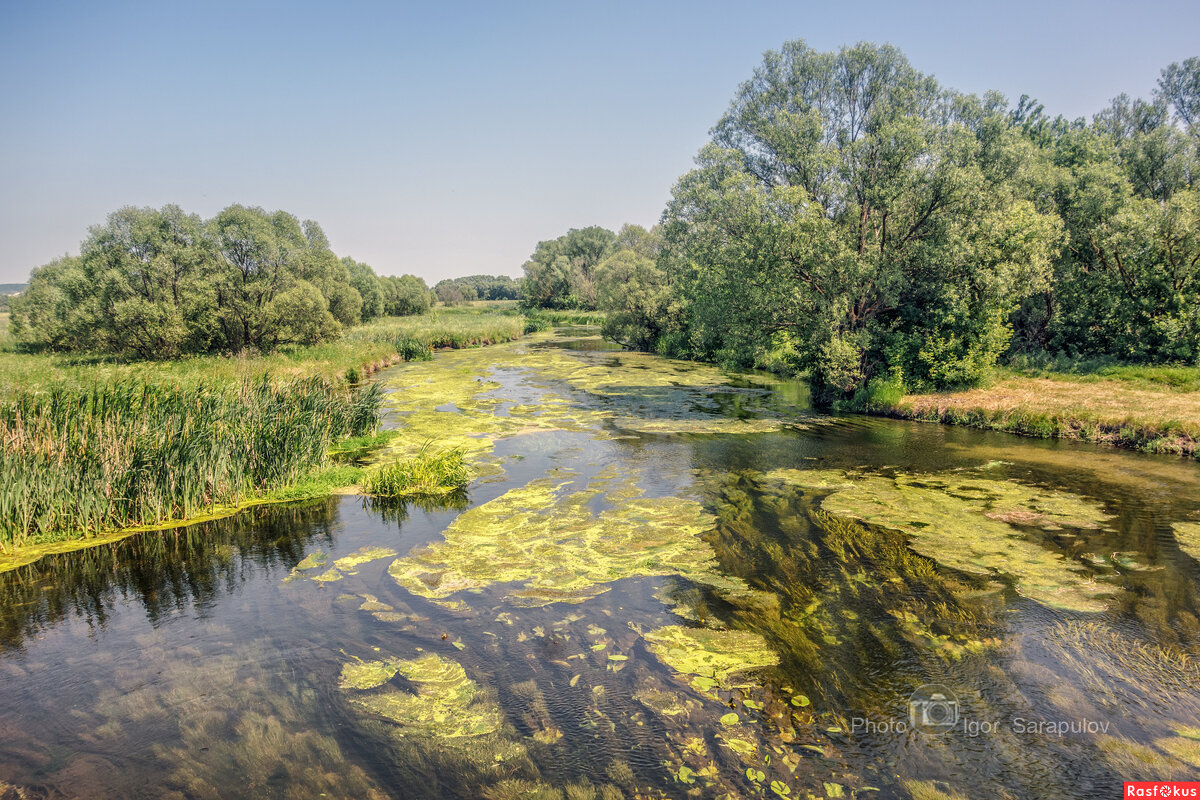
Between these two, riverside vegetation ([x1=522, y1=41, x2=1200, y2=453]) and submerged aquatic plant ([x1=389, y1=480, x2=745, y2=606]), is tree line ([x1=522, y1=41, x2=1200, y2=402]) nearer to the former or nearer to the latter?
riverside vegetation ([x1=522, y1=41, x2=1200, y2=453])

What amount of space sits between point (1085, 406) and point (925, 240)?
725cm

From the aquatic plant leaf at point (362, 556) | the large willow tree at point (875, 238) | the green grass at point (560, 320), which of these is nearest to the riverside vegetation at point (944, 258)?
the large willow tree at point (875, 238)

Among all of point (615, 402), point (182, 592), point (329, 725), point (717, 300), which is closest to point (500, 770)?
point (329, 725)

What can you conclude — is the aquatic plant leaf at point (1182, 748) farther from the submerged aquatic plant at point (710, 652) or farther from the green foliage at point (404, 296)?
the green foliage at point (404, 296)

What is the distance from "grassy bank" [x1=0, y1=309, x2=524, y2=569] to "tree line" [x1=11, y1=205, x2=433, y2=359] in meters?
15.6

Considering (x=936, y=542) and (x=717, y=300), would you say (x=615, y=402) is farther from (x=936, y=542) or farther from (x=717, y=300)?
(x=936, y=542)

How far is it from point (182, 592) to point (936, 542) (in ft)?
38.1

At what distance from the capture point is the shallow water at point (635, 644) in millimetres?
4941

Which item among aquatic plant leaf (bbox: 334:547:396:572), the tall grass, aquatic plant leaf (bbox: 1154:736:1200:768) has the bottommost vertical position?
aquatic plant leaf (bbox: 1154:736:1200:768)

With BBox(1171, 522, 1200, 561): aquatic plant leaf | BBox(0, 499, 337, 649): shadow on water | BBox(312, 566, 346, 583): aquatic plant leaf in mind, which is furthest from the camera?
BBox(1171, 522, 1200, 561): aquatic plant leaf

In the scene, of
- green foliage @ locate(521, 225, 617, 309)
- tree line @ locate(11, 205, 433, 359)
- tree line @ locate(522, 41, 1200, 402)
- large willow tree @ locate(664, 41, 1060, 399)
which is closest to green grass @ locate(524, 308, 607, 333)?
green foliage @ locate(521, 225, 617, 309)

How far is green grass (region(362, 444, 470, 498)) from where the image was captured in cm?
1252

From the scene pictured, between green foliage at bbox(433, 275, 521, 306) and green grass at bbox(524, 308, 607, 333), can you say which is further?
green foliage at bbox(433, 275, 521, 306)

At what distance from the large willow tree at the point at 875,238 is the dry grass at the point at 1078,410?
1.43 metres
